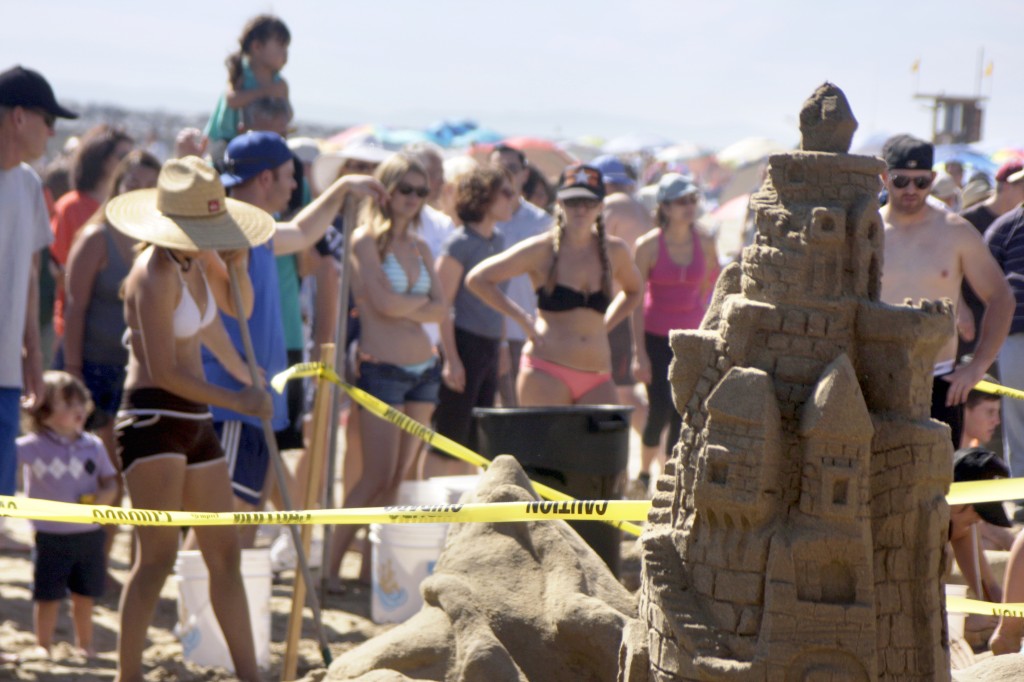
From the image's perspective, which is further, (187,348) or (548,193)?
(548,193)

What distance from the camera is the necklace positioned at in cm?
539

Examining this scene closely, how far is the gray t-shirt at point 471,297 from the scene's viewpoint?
837 centimetres

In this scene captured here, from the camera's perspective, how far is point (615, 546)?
6.67 m

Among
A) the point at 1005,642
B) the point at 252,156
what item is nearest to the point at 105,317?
the point at 252,156

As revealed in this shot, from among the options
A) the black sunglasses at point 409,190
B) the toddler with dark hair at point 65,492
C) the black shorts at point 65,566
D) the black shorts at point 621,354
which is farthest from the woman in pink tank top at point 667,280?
the black shorts at point 65,566

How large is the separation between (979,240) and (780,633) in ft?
11.2

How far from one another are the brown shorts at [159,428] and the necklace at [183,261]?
1.77 ft

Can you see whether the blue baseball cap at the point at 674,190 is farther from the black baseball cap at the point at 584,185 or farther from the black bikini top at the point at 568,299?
the black bikini top at the point at 568,299

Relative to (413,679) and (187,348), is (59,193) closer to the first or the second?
(187,348)

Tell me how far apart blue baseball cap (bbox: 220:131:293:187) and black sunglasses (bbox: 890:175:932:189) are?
3.15 metres

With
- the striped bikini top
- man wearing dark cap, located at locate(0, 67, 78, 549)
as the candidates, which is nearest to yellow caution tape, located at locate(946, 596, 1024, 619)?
the striped bikini top

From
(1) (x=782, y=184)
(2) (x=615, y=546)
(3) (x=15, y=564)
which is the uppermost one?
(1) (x=782, y=184)

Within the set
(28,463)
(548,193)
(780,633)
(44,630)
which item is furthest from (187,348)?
(548,193)

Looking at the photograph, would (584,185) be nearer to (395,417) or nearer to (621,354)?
(395,417)
